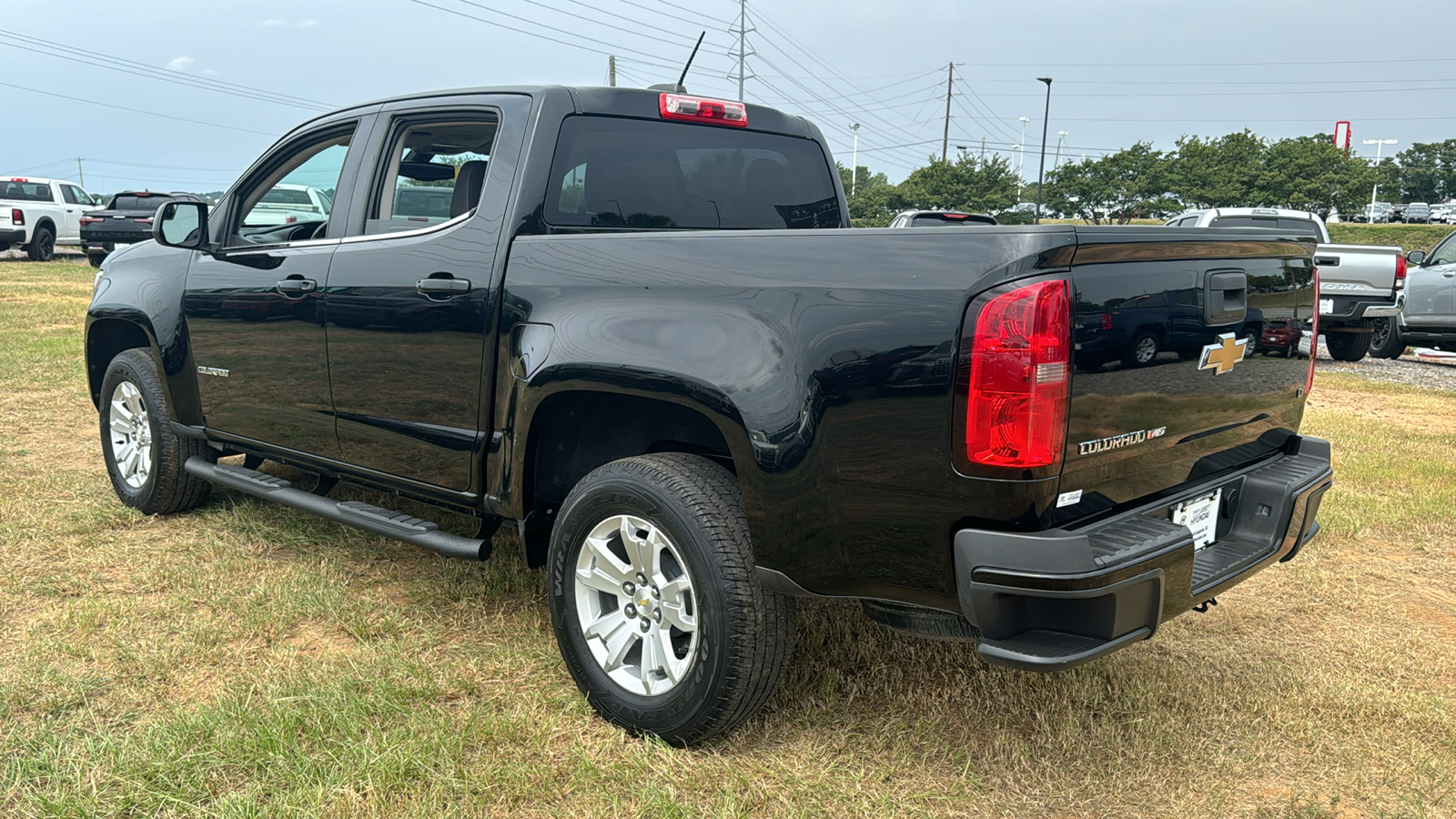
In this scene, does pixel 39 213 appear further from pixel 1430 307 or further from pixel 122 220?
pixel 1430 307

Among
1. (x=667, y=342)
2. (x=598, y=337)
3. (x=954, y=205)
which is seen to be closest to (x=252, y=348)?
(x=598, y=337)

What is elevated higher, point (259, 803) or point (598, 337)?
point (598, 337)

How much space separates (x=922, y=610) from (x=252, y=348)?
9.50 feet

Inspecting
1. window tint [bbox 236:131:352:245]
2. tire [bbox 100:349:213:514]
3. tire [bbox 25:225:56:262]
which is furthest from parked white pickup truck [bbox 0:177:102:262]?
window tint [bbox 236:131:352:245]

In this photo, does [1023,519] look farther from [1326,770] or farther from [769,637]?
[1326,770]

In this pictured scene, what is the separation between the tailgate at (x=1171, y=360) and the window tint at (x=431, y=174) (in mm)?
2095

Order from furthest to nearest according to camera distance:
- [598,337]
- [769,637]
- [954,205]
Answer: [954,205]
[598,337]
[769,637]

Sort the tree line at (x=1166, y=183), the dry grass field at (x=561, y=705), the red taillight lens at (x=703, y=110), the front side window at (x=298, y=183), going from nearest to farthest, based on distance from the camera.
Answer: the dry grass field at (x=561, y=705) < the red taillight lens at (x=703, y=110) < the front side window at (x=298, y=183) < the tree line at (x=1166, y=183)

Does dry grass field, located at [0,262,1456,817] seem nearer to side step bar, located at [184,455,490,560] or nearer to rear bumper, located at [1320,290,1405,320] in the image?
side step bar, located at [184,455,490,560]

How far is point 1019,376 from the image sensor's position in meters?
2.23

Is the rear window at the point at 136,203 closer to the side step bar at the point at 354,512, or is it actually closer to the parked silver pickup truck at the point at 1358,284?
the parked silver pickup truck at the point at 1358,284

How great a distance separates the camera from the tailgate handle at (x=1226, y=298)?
2.69m

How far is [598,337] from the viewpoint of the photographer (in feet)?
9.59

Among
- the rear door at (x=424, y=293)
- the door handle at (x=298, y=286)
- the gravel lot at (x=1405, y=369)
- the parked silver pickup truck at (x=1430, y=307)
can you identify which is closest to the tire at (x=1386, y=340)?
the parked silver pickup truck at (x=1430, y=307)
